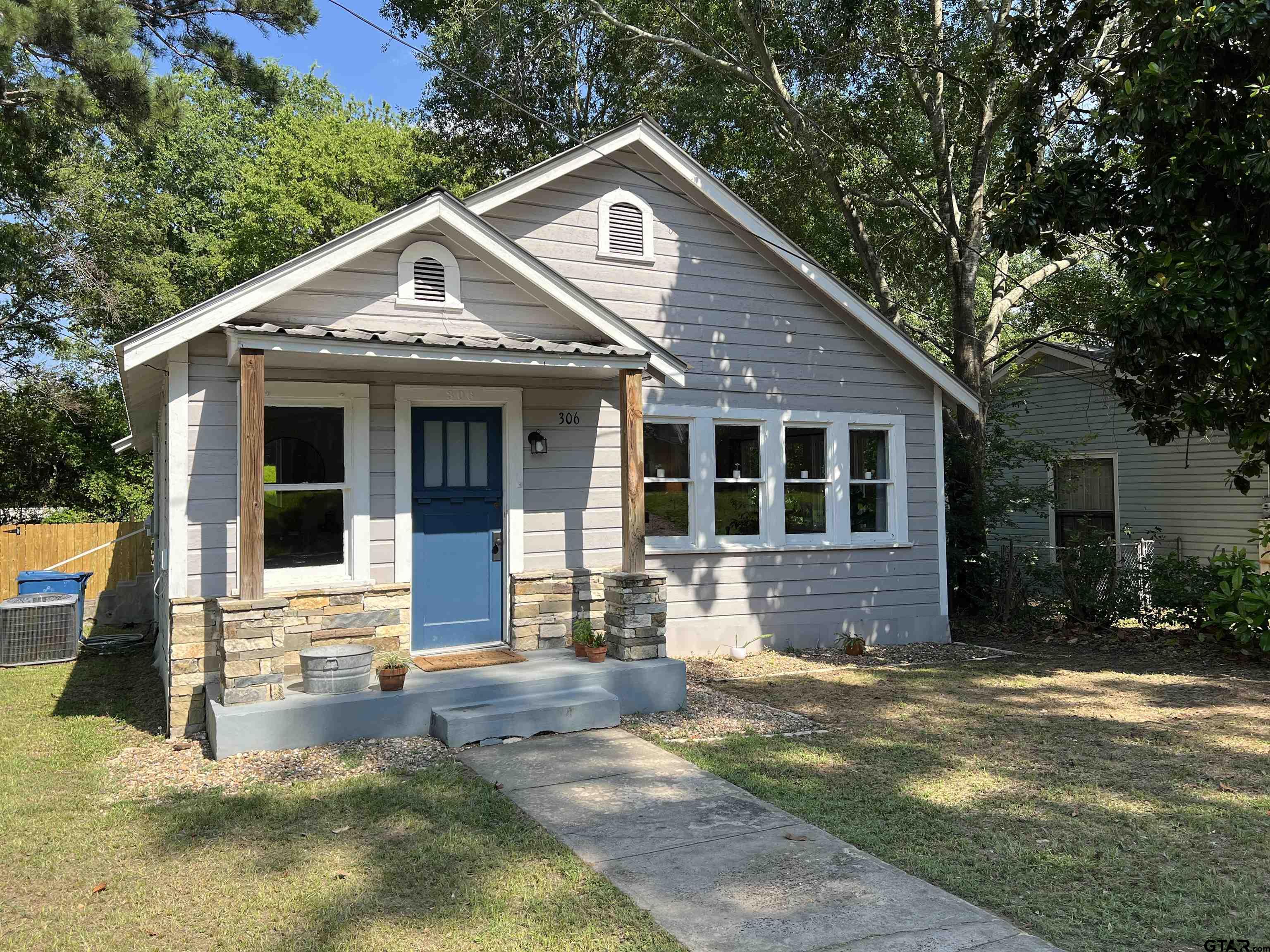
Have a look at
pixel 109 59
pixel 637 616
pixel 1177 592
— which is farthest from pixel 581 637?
pixel 109 59

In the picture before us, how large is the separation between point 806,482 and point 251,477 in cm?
663

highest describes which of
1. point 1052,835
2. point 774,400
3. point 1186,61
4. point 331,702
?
point 1186,61

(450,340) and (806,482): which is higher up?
(450,340)

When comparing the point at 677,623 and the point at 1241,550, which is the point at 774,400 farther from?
the point at 1241,550

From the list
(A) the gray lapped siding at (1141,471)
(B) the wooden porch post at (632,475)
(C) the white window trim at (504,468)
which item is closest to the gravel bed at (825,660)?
(B) the wooden porch post at (632,475)

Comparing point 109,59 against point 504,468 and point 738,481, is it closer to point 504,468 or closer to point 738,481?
point 504,468

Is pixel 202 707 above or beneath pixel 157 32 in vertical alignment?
beneath

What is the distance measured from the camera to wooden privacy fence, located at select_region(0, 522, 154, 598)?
15516 millimetres

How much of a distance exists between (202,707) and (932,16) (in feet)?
47.6

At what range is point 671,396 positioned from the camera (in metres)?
10.2

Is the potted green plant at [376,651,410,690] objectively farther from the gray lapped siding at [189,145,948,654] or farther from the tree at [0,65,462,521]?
the tree at [0,65,462,521]

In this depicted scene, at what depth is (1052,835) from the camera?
15.9 feet

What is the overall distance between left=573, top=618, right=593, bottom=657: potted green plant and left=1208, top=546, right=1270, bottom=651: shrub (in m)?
6.96

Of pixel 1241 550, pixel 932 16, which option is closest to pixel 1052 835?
pixel 1241 550
